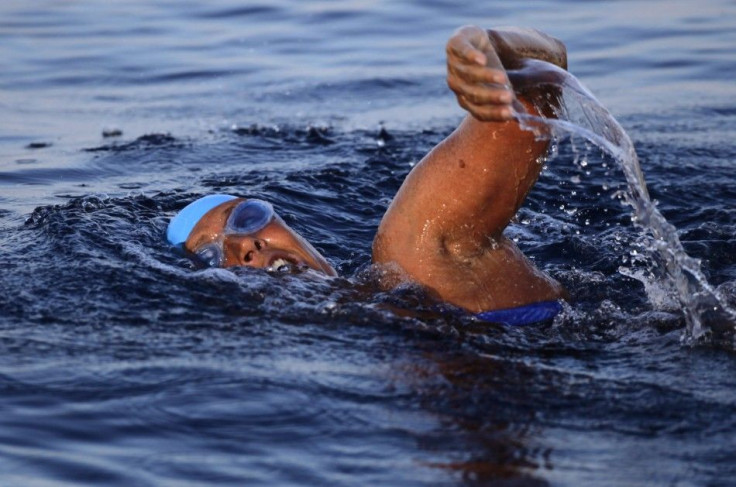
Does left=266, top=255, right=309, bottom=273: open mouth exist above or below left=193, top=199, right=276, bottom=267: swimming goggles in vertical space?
below

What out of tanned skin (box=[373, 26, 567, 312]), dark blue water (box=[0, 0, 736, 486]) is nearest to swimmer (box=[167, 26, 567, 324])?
tanned skin (box=[373, 26, 567, 312])

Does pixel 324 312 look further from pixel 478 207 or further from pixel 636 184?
pixel 636 184

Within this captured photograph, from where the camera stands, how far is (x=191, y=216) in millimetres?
5164

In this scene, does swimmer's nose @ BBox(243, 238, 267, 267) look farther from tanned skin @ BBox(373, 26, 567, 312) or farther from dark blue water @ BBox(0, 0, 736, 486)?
tanned skin @ BBox(373, 26, 567, 312)

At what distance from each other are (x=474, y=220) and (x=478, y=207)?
0.08 metres

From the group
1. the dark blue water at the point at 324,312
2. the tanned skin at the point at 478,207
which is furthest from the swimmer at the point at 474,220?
the dark blue water at the point at 324,312

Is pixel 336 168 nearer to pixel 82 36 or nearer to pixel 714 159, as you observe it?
pixel 714 159

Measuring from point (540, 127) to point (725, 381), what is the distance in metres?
1.01

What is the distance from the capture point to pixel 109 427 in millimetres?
3818

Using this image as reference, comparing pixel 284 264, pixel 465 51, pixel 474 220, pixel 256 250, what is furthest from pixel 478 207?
pixel 256 250

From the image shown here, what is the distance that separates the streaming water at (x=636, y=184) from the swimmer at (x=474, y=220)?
3.7 inches

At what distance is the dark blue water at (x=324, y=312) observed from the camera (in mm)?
3627

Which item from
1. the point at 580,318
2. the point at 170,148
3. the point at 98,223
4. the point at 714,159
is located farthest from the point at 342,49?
the point at 580,318

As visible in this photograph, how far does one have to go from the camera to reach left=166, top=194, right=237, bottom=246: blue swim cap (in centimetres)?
514
